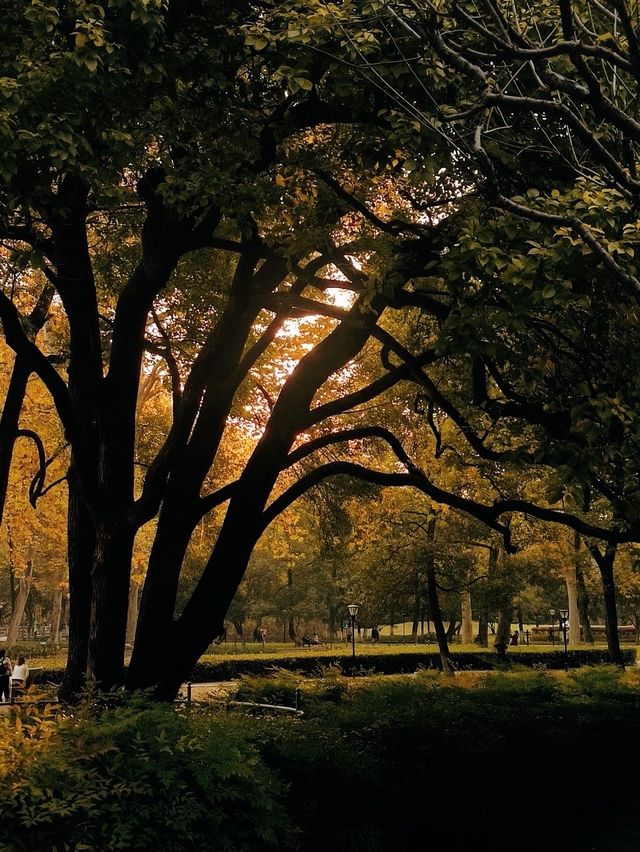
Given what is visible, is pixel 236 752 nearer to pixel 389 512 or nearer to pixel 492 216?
pixel 492 216

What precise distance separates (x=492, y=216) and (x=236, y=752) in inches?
195

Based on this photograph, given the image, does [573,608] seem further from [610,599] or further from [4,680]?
A: [4,680]

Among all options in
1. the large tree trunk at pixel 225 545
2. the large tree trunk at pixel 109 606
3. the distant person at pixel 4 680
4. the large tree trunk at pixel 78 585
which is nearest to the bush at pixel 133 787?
the large tree trunk at pixel 109 606

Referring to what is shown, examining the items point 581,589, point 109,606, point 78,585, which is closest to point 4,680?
point 78,585

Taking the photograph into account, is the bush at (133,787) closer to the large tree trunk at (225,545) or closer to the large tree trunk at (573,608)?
the large tree trunk at (225,545)

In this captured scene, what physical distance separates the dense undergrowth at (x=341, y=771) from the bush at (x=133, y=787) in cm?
1

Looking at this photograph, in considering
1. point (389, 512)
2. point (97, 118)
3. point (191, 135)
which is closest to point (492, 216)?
point (191, 135)

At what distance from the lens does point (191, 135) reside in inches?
296

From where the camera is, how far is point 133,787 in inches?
190

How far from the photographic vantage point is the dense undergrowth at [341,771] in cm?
476

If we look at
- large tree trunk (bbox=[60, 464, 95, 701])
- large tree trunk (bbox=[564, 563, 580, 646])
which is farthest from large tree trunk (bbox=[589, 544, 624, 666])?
large tree trunk (bbox=[564, 563, 580, 646])

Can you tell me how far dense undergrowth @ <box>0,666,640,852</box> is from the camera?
476 centimetres

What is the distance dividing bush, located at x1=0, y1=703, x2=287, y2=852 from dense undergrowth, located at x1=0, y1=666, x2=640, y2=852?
0.01 metres

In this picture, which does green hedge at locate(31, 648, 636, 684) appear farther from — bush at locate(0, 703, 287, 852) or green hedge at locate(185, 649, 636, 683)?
bush at locate(0, 703, 287, 852)
